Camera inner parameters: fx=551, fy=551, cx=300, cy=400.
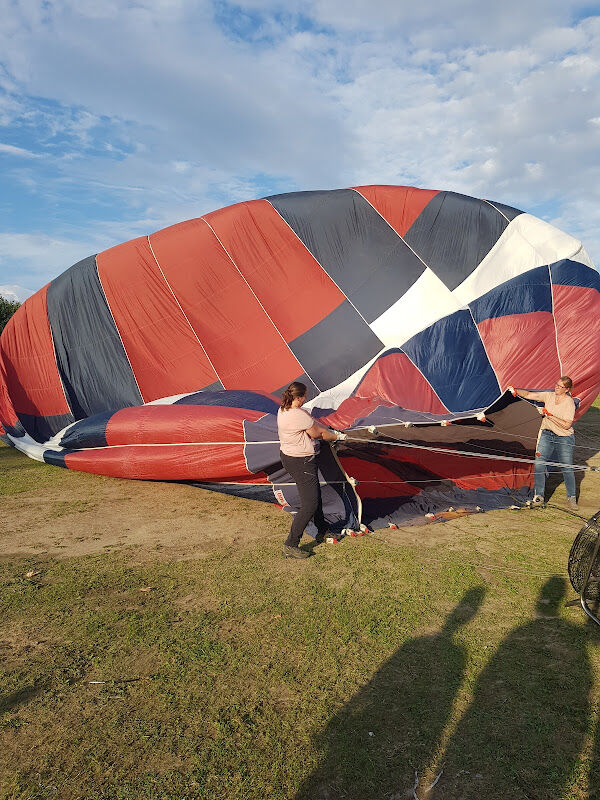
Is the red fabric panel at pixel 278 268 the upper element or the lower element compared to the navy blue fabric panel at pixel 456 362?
upper

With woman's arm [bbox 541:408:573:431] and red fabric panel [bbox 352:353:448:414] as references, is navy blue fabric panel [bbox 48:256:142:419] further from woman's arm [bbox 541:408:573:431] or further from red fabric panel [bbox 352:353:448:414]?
woman's arm [bbox 541:408:573:431]

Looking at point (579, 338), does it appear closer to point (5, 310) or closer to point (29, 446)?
point (29, 446)

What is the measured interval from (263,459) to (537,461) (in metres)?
2.65

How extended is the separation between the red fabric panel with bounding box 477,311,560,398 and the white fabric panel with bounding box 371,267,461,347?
1.81 ft

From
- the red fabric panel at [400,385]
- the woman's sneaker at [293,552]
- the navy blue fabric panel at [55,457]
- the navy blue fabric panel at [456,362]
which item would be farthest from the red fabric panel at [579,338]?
the navy blue fabric panel at [55,457]

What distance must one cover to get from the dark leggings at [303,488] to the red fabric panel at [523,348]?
9.56 ft

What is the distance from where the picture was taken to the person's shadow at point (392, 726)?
83.6 inches

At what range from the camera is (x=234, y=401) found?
5.79 m

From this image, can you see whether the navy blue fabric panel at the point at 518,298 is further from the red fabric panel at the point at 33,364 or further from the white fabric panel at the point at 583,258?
the red fabric panel at the point at 33,364

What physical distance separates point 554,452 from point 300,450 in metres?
2.97

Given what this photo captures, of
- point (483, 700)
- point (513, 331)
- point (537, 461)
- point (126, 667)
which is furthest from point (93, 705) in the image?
point (513, 331)

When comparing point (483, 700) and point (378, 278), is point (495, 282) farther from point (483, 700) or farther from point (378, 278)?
point (483, 700)

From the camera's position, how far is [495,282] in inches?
272

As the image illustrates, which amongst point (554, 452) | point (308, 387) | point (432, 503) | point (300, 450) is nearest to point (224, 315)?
point (308, 387)
